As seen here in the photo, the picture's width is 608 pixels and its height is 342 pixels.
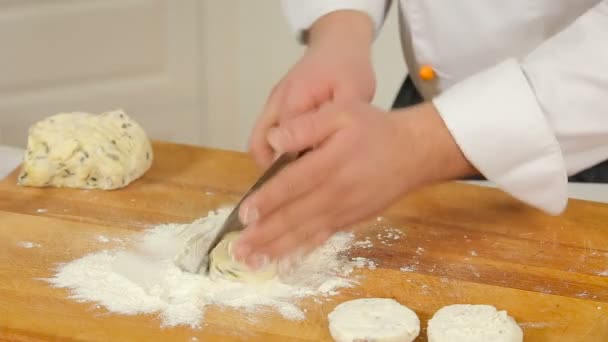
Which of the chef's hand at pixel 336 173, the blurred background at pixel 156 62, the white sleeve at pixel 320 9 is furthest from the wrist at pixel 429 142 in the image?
the blurred background at pixel 156 62

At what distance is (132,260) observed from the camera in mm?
1006

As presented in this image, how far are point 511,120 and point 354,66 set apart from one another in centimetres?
21

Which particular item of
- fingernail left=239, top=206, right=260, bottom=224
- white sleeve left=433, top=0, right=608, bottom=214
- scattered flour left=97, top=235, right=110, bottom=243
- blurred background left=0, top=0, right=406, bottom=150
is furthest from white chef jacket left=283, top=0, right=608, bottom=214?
blurred background left=0, top=0, right=406, bottom=150

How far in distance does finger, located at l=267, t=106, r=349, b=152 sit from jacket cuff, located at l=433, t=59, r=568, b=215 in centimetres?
13

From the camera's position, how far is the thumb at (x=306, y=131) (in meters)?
0.89

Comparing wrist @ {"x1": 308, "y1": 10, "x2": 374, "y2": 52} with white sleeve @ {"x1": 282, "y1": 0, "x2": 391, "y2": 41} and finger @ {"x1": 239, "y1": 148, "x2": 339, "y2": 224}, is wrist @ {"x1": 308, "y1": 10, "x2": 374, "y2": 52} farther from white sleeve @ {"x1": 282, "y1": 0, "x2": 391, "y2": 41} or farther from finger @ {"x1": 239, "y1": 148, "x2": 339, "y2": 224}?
finger @ {"x1": 239, "y1": 148, "x2": 339, "y2": 224}

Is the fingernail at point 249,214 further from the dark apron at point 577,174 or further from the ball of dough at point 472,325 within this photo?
the dark apron at point 577,174

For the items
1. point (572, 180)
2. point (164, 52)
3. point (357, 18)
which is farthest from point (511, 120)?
point (164, 52)

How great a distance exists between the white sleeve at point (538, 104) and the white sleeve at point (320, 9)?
270 mm

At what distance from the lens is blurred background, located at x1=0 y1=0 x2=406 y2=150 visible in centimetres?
209

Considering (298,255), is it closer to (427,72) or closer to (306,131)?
(306,131)

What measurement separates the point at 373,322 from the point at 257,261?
14 centimetres

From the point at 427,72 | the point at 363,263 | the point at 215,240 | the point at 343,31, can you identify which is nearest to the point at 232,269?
the point at 215,240

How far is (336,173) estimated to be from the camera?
2.98 ft
